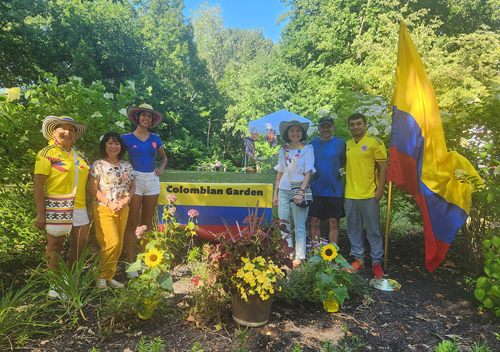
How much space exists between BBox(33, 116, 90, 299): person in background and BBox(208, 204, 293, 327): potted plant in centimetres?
150

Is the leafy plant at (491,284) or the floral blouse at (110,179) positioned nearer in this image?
the leafy plant at (491,284)

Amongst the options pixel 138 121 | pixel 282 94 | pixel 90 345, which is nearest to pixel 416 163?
pixel 138 121

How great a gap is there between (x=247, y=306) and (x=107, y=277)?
1604 mm

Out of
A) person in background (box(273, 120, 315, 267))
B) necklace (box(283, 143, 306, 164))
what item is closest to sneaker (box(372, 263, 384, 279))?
person in background (box(273, 120, 315, 267))

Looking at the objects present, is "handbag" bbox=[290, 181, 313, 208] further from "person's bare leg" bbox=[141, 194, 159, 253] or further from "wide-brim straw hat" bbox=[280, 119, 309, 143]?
"person's bare leg" bbox=[141, 194, 159, 253]

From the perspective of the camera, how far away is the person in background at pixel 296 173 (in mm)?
3691

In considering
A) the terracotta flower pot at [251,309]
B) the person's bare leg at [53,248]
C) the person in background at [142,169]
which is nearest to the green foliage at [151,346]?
the terracotta flower pot at [251,309]

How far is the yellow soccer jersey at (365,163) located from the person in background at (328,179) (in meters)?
0.18

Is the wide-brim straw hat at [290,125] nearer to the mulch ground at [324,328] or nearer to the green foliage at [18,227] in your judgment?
the mulch ground at [324,328]

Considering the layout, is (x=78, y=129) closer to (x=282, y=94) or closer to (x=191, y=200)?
(x=191, y=200)

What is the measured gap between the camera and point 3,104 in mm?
3172

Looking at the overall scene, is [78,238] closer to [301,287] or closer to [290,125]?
[301,287]

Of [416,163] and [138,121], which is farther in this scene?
[138,121]

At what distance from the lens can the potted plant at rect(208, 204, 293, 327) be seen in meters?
2.22
